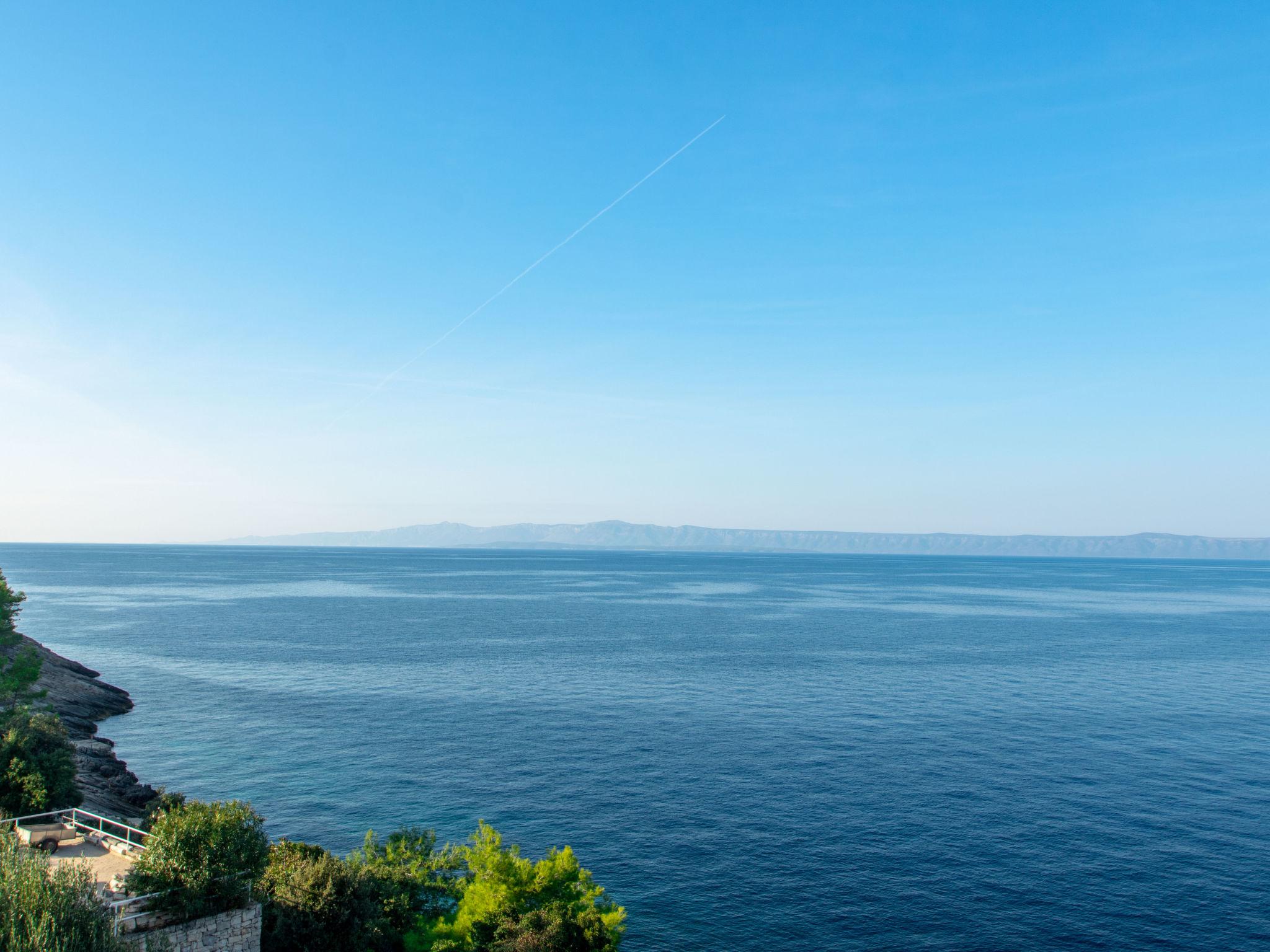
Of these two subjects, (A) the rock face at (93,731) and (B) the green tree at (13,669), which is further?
(B) the green tree at (13,669)

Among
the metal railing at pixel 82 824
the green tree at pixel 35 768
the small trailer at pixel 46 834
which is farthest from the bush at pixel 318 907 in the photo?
the green tree at pixel 35 768

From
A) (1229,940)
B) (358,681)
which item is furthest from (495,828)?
(358,681)

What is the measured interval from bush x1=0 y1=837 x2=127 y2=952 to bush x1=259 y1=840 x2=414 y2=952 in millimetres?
7485

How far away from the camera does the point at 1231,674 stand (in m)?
114

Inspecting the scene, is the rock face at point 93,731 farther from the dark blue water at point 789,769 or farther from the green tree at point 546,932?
the green tree at point 546,932

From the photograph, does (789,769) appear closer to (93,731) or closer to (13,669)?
(13,669)

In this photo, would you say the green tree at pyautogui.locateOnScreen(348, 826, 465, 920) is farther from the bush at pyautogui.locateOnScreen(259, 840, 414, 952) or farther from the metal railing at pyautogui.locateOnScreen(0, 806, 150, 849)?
the metal railing at pyautogui.locateOnScreen(0, 806, 150, 849)

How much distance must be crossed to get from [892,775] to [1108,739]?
89.6 ft

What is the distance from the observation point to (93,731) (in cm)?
7881

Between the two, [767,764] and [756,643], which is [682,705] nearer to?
[767,764]

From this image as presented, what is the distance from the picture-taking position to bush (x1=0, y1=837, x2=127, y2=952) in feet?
69.8

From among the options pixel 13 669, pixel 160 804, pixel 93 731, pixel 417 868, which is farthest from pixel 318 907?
pixel 93 731

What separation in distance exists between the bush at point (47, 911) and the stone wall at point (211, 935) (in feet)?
6.01

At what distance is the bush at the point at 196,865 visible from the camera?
27.4 meters
